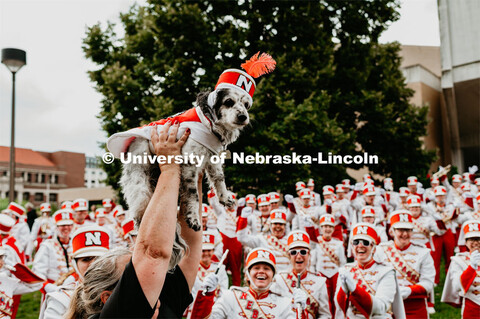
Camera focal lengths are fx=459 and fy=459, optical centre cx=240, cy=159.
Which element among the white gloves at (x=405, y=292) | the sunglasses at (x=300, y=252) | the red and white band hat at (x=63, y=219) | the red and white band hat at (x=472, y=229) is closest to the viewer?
the white gloves at (x=405, y=292)

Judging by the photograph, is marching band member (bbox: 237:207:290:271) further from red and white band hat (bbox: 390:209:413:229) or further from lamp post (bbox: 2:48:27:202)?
lamp post (bbox: 2:48:27:202)

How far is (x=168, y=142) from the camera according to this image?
1.98 meters

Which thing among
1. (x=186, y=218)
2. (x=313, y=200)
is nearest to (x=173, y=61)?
(x=313, y=200)

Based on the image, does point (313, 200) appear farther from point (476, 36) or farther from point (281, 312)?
point (476, 36)

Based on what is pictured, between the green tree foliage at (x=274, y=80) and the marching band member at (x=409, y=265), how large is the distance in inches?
252

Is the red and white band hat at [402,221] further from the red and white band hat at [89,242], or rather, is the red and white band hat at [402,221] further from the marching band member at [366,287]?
the red and white band hat at [89,242]

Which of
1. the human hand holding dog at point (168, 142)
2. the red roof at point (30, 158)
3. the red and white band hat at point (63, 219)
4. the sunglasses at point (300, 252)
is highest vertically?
the red roof at point (30, 158)

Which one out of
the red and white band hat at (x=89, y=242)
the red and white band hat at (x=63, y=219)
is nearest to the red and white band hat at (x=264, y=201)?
the red and white band hat at (x=63, y=219)

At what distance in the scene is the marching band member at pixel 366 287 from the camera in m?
5.27

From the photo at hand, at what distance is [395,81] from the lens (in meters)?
17.9

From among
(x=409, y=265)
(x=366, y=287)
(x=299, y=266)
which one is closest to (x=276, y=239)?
(x=299, y=266)

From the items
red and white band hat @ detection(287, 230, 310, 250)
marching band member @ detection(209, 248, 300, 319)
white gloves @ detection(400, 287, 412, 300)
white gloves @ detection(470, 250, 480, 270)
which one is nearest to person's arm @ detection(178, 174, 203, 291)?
marching band member @ detection(209, 248, 300, 319)

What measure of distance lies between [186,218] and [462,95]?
21.4 m

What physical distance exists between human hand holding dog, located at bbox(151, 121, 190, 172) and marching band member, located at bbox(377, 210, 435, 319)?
532cm
